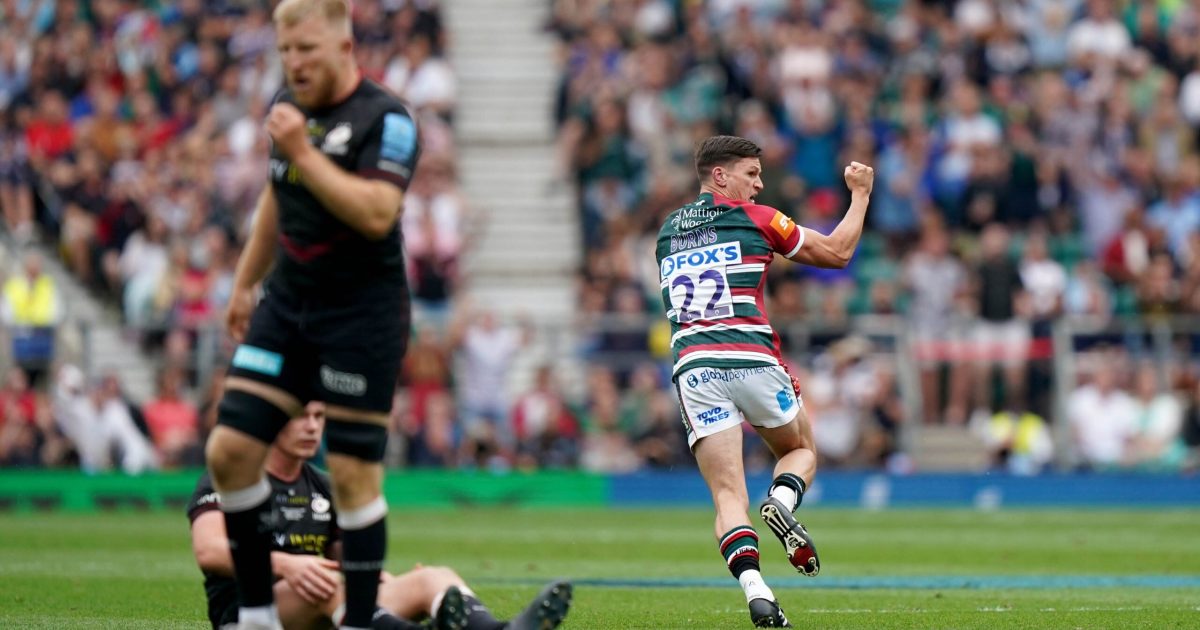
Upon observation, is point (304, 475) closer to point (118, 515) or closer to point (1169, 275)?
point (118, 515)

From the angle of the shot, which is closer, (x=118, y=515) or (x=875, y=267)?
(x=118, y=515)

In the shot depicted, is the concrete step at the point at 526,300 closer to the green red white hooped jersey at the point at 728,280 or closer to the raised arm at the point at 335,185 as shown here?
the green red white hooped jersey at the point at 728,280

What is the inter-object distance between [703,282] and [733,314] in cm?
22

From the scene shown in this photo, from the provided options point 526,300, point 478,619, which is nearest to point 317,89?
point 478,619

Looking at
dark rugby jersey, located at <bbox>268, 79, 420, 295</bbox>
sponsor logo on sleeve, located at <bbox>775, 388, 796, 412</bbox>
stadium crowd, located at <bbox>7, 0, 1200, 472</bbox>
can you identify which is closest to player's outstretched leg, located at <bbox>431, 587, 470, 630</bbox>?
dark rugby jersey, located at <bbox>268, 79, 420, 295</bbox>

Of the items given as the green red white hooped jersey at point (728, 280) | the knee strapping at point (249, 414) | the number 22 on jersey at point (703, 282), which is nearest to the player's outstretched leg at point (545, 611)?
the knee strapping at point (249, 414)

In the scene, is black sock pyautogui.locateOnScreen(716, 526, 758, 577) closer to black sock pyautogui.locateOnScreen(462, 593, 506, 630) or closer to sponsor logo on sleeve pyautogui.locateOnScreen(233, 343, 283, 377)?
black sock pyautogui.locateOnScreen(462, 593, 506, 630)

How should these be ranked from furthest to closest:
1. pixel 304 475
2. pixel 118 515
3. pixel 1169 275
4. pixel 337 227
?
pixel 1169 275 → pixel 118 515 → pixel 304 475 → pixel 337 227

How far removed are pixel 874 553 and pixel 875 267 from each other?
9.71 meters

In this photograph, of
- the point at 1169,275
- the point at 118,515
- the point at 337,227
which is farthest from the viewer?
the point at 1169,275

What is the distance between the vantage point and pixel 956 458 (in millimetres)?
22484

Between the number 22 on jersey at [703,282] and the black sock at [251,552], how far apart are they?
3092 mm

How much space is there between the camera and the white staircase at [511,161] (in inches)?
1031

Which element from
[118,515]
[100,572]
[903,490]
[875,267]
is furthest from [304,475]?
[875,267]
